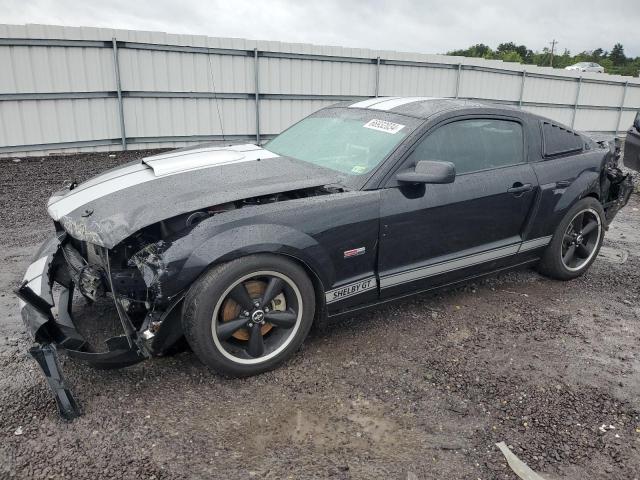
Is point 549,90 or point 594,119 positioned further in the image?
point 594,119

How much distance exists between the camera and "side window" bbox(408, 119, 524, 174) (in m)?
3.47

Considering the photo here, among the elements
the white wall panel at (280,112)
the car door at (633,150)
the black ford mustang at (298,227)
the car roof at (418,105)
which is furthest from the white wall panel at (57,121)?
the car door at (633,150)

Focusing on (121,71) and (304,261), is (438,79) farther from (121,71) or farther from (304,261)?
(304,261)

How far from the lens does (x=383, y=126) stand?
3629 mm

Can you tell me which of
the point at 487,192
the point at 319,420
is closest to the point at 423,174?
the point at 487,192

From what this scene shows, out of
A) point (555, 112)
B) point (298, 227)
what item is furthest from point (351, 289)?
point (555, 112)

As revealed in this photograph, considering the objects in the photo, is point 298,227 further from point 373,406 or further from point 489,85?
point 489,85

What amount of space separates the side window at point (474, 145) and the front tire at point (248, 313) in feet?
3.99

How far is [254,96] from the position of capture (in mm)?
11414

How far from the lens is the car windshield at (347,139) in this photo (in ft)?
11.2

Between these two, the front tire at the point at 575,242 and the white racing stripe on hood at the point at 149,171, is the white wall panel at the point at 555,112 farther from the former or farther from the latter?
the white racing stripe on hood at the point at 149,171

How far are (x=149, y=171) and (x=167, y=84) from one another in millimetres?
7829

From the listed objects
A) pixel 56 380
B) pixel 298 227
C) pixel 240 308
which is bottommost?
pixel 56 380

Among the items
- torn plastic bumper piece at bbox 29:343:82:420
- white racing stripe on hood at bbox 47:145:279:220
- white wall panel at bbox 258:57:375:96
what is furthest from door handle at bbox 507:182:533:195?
white wall panel at bbox 258:57:375:96
